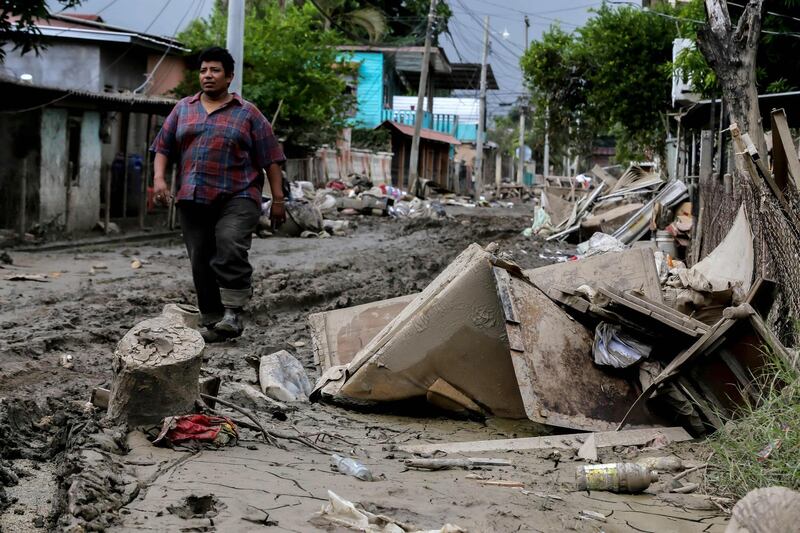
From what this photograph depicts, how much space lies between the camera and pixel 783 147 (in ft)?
18.6

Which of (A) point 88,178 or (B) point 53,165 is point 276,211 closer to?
(B) point 53,165

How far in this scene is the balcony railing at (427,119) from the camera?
144ft

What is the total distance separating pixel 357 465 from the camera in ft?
12.0

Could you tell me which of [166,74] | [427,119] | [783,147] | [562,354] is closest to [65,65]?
[166,74]

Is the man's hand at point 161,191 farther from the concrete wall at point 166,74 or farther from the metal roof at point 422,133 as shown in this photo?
the metal roof at point 422,133

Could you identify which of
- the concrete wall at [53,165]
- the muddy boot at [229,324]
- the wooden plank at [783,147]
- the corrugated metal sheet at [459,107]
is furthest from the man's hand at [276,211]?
the corrugated metal sheet at [459,107]

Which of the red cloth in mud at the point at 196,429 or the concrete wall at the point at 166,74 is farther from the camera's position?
the concrete wall at the point at 166,74

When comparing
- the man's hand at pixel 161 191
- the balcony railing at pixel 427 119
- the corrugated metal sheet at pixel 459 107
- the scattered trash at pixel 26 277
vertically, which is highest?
the corrugated metal sheet at pixel 459 107

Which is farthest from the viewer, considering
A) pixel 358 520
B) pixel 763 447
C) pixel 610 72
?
pixel 610 72

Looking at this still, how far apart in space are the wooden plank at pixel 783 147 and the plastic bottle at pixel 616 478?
8.08 feet

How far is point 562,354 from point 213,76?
8.87 ft

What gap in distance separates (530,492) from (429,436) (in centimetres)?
120

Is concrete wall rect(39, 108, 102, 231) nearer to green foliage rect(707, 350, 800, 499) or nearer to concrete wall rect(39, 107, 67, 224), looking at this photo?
concrete wall rect(39, 107, 67, 224)

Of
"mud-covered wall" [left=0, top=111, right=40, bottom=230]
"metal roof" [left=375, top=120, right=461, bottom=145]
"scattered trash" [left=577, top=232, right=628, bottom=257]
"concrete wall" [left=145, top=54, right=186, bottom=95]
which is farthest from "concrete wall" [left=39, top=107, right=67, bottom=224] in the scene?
"metal roof" [left=375, top=120, right=461, bottom=145]
